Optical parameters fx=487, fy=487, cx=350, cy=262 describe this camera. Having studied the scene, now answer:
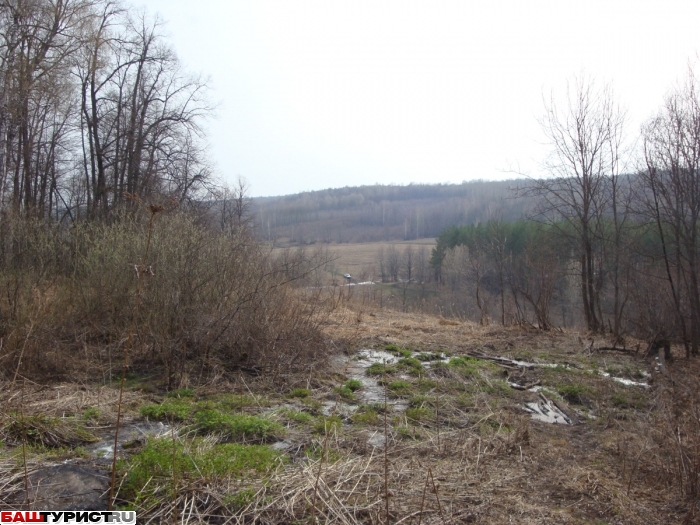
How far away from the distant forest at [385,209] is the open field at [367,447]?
161 ft

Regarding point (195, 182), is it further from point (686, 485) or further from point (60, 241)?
point (686, 485)

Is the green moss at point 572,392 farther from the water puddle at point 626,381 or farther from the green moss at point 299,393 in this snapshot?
the green moss at point 299,393

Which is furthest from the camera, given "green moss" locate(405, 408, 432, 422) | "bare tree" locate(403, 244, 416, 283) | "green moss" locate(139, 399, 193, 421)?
"bare tree" locate(403, 244, 416, 283)

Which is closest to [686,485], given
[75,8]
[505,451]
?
[505,451]

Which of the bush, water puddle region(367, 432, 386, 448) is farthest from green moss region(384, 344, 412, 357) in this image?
water puddle region(367, 432, 386, 448)

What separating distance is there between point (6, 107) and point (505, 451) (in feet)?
38.7

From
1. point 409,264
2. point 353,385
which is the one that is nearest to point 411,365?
point 353,385

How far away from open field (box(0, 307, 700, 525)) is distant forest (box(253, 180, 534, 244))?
4912 cm

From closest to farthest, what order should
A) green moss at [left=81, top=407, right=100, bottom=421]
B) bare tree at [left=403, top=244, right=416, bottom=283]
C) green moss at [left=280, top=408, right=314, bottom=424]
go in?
green moss at [left=81, top=407, right=100, bottom=421] → green moss at [left=280, top=408, right=314, bottom=424] → bare tree at [left=403, top=244, right=416, bottom=283]

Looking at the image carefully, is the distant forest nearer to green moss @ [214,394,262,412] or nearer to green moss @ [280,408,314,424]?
green moss @ [214,394,262,412]

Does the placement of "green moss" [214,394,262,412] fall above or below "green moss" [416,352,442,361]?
above

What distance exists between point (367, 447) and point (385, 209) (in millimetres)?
Result: 75702

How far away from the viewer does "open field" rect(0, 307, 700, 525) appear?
9.65ft

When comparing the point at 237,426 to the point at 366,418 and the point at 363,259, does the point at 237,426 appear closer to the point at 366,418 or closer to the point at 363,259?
the point at 366,418
